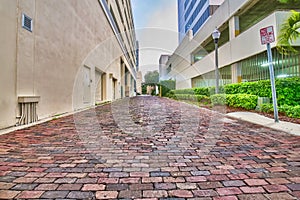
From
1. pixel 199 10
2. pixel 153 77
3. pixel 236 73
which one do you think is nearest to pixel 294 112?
pixel 236 73

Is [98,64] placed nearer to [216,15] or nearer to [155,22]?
[155,22]

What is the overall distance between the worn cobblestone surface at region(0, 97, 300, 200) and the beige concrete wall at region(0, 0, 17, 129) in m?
0.72

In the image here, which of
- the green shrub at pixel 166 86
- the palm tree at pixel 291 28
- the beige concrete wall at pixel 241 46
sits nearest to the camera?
the palm tree at pixel 291 28

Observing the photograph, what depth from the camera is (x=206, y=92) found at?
12898mm

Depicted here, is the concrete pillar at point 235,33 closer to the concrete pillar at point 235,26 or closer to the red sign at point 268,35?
the concrete pillar at point 235,26

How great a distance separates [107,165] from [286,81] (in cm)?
621

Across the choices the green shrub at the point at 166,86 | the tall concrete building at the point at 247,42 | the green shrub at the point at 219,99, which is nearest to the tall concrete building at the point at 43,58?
the green shrub at the point at 219,99

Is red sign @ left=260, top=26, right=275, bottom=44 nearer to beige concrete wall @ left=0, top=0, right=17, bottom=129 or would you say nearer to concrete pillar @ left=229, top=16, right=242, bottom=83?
beige concrete wall @ left=0, top=0, right=17, bottom=129

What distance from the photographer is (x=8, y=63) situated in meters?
3.83

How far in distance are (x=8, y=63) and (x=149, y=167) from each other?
350cm

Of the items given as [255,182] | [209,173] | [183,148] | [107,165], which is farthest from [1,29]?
[255,182]

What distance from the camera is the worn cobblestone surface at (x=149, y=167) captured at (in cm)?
156

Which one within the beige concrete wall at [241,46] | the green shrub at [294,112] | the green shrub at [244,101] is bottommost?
the green shrub at [294,112]

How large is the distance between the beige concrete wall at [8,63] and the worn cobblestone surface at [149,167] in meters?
0.72
